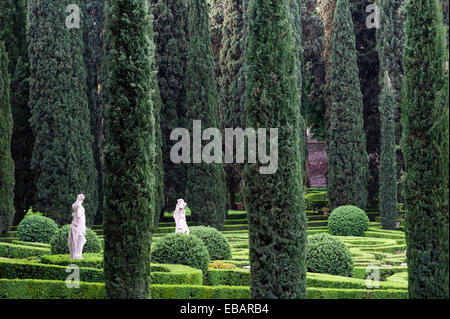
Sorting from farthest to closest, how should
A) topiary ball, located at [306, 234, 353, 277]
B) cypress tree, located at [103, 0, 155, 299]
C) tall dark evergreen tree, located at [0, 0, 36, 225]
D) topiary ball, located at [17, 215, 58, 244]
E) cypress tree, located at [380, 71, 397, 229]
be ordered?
cypress tree, located at [380, 71, 397, 229] → tall dark evergreen tree, located at [0, 0, 36, 225] → topiary ball, located at [17, 215, 58, 244] → topiary ball, located at [306, 234, 353, 277] → cypress tree, located at [103, 0, 155, 299]

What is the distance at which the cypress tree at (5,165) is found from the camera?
2191cm

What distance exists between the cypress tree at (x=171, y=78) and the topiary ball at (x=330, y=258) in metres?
12.9

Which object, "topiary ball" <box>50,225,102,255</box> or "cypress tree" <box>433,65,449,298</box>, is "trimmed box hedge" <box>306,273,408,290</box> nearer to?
"cypress tree" <box>433,65,449,298</box>

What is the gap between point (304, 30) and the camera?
3425 cm

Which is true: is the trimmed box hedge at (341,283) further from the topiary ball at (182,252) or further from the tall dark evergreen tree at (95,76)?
the tall dark evergreen tree at (95,76)

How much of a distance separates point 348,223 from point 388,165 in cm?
305

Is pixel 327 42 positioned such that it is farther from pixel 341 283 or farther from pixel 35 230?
pixel 341 283

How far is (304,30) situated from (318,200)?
8194 mm

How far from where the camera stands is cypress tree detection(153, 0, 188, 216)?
27.2 m

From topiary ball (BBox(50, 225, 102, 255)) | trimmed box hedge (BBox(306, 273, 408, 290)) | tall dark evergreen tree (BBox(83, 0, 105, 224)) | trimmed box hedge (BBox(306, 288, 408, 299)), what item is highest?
tall dark evergreen tree (BBox(83, 0, 105, 224))

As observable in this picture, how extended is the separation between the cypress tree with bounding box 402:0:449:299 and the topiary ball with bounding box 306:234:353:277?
15.0 ft

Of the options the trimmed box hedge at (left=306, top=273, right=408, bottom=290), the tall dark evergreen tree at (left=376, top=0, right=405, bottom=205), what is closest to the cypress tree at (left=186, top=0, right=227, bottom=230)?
the tall dark evergreen tree at (left=376, top=0, right=405, bottom=205)

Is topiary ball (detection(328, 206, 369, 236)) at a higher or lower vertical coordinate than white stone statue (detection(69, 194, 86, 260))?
lower

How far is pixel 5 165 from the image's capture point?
72.4ft
